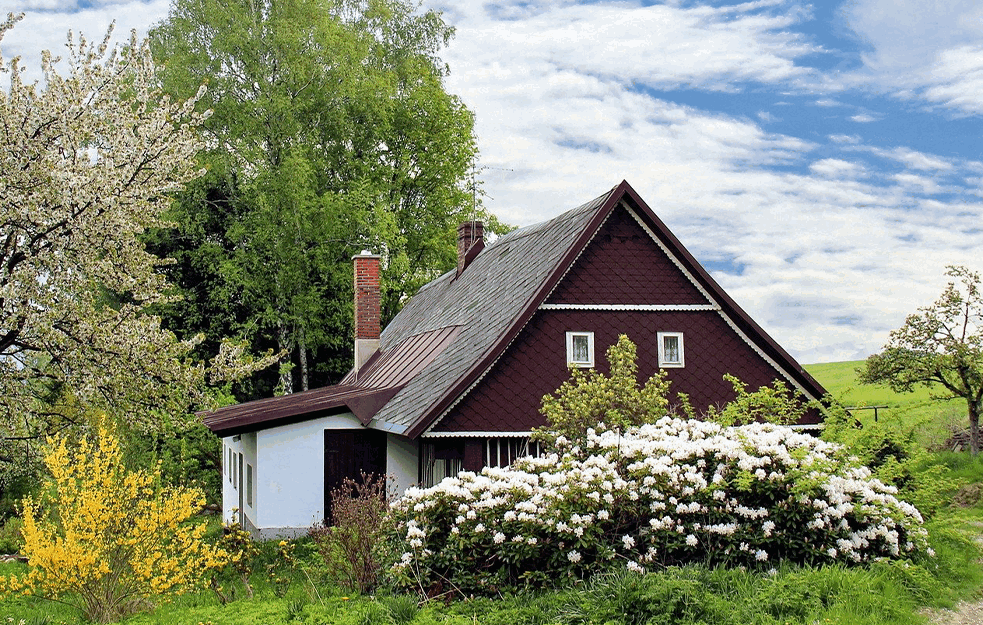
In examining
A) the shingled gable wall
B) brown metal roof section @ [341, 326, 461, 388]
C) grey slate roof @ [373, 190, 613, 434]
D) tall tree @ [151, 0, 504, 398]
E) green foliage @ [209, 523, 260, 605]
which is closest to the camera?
green foliage @ [209, 523, 260, 605]

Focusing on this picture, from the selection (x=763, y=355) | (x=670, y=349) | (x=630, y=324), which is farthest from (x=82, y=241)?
(x=763, y=355)

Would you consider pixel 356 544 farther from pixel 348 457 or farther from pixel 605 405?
pixel 348 457

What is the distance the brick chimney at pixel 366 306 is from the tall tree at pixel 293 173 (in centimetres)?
272


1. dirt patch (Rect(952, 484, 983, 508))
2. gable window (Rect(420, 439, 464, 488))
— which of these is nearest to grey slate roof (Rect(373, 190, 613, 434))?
gable window (Rect(420, 439, 464, 488))

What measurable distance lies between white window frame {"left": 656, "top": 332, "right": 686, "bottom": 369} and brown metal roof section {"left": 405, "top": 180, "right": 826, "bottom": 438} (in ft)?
3.11

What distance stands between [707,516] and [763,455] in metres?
0.86

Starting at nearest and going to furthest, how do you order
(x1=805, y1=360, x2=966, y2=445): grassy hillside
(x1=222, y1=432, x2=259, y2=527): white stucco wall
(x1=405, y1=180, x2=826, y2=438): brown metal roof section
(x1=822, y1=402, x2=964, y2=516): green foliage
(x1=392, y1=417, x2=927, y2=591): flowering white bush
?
(x1=392, y1=417, x2=927, y2=591): flowering white bush, (x1=822, y1=402, x2=964, y2=516): green foliage, (x1=805, y1=360, x2=966, y2=445): grassy hillside, (x1=405, y1=180, x2=826, y2=438): brown metal roof section, (x1=222, y1=432, x2=259, y2=527): white stucco wall

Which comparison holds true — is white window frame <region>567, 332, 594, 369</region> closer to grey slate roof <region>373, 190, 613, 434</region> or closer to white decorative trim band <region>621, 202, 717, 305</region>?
grey slate roof <region>373, 190, 613, 434</region>

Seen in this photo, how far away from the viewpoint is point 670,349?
17.0 meters

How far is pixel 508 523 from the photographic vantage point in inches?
393

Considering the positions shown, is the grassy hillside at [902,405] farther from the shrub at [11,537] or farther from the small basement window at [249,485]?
the shrub at [11,537]

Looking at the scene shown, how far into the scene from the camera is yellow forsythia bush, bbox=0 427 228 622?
10.3 metres

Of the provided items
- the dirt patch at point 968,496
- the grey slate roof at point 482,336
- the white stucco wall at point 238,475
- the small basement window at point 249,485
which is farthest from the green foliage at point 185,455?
the dirt patch at point 968,496

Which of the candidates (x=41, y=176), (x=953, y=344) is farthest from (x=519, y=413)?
(x=953, y=344)
